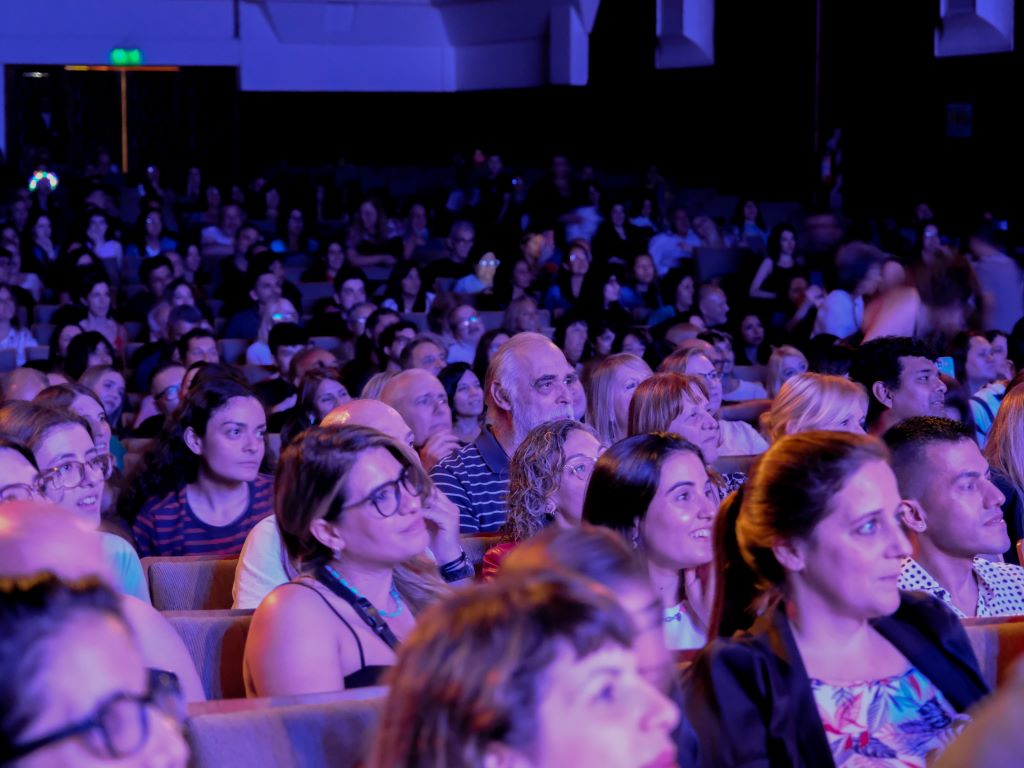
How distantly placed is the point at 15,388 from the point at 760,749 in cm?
369

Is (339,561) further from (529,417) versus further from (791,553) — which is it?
(529,417)

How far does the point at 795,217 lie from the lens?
491 inches

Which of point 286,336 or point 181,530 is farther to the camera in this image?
point 286,336

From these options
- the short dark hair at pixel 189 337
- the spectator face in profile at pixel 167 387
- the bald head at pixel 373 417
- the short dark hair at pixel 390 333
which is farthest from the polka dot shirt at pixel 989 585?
the short dark hair at pixel 189 337

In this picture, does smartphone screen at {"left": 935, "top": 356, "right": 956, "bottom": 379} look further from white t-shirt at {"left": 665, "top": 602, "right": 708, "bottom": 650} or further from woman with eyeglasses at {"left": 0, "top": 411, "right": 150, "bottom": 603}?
woman with eyeglasses at {"left": 0, "top": 411, "right": 150, "bottom": 603}

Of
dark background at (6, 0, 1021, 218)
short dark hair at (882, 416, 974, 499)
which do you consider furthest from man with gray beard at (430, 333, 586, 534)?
dark background at (6, 0, 1021, 218)

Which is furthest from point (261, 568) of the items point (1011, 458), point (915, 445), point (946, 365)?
point (946, 365)

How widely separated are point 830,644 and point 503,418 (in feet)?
7.35

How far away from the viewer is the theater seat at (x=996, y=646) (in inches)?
104

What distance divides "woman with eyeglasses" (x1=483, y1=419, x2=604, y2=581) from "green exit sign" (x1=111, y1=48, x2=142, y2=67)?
11.9 meters

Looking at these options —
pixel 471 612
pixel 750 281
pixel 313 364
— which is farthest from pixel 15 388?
pixel 750 281

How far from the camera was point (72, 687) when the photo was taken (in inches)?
51.5

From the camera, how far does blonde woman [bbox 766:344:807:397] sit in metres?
6.76

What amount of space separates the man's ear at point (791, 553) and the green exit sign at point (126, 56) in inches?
512
